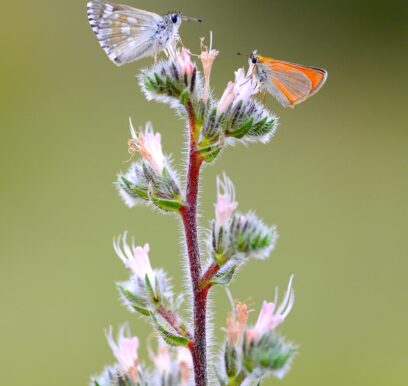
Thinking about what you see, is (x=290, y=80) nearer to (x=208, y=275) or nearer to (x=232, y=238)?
(x=232, y=238)

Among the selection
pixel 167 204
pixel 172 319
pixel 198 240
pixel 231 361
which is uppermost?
pixel 167 204

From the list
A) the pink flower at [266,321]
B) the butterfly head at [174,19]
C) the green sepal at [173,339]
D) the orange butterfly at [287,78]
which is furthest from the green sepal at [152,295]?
the butterfly head at [174,19]

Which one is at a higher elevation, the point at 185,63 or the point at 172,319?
the point at 185,63

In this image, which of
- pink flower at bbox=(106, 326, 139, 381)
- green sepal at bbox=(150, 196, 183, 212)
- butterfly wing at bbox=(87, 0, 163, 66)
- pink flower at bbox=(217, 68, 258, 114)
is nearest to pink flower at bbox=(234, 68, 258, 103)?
pink flower at bbox=(217, 68, 258, 114)

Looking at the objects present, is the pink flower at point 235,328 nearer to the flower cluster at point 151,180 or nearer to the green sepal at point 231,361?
the green sepal at point 231,361

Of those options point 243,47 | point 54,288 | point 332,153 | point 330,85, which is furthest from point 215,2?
point 54,288

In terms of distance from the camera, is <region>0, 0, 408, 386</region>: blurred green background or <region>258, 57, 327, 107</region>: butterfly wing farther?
<region>0, 0, 408, 386</region>: blurred green background

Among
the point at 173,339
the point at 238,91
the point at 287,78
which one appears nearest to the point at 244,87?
the point at 238,91

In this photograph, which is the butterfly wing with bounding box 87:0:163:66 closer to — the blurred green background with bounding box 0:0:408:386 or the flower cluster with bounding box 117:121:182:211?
the flower cluster with bounding box 117:121:182:211
